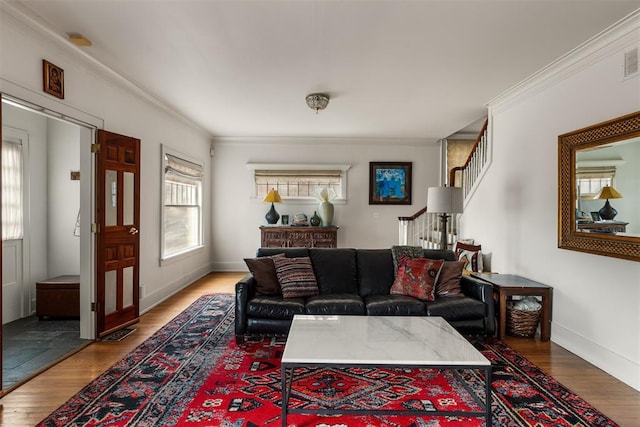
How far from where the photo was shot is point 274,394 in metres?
2.47

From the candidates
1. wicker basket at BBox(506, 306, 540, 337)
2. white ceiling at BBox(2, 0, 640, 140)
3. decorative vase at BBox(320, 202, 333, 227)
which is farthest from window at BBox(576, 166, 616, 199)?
decorative vase at BBox(320, 202, 333, 227)

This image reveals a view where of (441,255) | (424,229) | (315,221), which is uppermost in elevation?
(315,221)

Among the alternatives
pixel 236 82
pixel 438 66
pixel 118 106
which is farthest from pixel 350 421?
pixel 118 106

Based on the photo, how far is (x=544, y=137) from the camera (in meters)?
3.73

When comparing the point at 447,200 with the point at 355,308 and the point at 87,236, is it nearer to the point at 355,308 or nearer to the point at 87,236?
the point at 355,308

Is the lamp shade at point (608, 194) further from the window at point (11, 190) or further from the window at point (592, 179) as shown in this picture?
the window at point (11, 190)

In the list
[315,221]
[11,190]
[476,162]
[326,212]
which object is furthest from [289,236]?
[11,190]

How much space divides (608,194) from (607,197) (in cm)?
3

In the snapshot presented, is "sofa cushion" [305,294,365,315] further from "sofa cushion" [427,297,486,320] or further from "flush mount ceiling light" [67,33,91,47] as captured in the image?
"flush mount ceiling light" [67,33,91,47]

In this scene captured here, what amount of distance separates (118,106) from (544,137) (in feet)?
14.9

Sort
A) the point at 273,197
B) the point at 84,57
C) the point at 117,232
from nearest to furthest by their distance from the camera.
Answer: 1. the point at 84,57
2. the point at 117,232
3. the point at 273,197

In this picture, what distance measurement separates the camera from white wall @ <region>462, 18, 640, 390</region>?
2.76 metres

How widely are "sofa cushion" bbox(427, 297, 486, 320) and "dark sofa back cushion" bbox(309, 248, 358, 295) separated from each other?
0.84 m

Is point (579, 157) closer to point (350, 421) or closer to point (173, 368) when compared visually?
point (350, 421)
